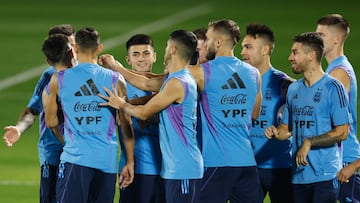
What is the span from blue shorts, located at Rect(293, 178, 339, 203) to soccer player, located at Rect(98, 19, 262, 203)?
1.65ft

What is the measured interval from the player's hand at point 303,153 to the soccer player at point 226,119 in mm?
618

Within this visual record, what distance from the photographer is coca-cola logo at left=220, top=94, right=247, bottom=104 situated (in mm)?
11570

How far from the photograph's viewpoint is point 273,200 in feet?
41.5

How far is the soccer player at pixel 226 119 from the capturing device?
11.6 m

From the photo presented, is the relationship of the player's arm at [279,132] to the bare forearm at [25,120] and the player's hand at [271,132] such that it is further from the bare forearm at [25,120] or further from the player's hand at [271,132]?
the bare forearm at [25,120]

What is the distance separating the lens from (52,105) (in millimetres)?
11484

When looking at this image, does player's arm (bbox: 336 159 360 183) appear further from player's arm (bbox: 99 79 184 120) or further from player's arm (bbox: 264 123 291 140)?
player's arm (bbox: 99 79 184 120)

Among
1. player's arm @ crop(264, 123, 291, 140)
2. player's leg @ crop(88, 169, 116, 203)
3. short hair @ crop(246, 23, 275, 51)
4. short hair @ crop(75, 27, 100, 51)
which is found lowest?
Answer: player's leg @ crop(88, 169, 116, 203)

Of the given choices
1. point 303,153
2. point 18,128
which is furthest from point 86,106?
point 303,153

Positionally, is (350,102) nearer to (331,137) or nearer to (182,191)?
(331,137)

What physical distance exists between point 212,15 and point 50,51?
19406 millimetres

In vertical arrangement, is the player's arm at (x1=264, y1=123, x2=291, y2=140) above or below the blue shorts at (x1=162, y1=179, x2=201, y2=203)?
above

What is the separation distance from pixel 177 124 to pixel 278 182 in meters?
1.89

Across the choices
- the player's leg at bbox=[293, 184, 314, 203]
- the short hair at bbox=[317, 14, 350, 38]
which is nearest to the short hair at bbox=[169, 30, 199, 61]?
the player's leg at bbox=[293, 184, 314, 203]
